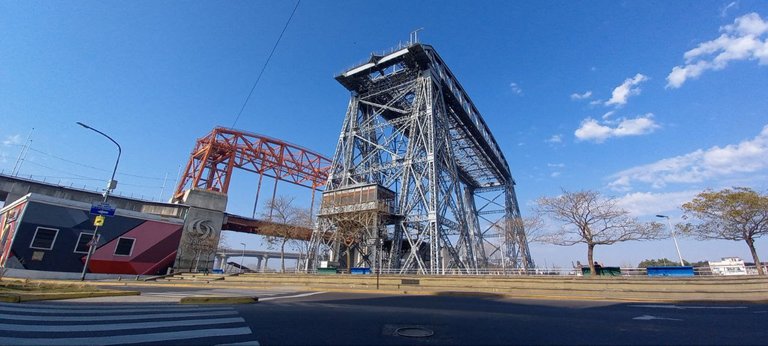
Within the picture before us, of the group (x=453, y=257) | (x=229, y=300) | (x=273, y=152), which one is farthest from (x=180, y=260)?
(x=229, y=300)

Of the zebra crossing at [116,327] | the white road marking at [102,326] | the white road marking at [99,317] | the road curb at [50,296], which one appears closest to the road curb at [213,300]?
the zebra crossing at [116,327]

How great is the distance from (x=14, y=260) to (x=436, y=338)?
38.3 meters

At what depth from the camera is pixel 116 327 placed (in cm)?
523

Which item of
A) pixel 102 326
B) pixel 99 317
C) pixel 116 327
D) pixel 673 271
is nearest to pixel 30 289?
pixel 99 317

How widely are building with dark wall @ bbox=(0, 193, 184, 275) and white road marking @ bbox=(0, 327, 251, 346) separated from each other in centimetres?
3169

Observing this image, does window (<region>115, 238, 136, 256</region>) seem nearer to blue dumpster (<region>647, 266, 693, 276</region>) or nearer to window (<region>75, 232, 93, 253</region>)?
window (<region>75, 232, 93, 253</region>)

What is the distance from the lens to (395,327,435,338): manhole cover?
16.7ft

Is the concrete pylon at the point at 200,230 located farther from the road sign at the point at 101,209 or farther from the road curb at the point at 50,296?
the road curb at the point at 50,296

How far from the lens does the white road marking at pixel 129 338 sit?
417 centimetres

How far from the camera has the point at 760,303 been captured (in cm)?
1119

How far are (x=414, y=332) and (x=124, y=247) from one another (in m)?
37.3

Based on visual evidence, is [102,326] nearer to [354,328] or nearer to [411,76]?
[354,328]

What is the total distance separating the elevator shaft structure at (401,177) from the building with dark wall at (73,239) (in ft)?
58.3

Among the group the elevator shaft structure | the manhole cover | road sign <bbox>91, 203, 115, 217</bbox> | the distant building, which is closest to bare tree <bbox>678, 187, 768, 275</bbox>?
the distant building
